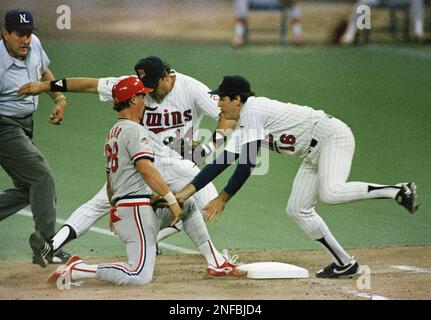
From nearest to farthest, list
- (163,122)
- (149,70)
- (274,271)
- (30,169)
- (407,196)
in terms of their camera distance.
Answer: (407,196), (274,271), (149,70), (30,169), (163,122)

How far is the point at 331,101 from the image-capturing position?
15.4 meters

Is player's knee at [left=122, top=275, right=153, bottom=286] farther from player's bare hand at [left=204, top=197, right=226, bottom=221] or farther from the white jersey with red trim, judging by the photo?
the white jersey with red trim

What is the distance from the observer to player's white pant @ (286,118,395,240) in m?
7.99

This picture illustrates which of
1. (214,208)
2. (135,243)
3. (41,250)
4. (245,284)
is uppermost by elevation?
(214,208)

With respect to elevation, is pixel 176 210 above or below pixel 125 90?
below

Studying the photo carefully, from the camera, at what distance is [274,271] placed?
819 centimetres

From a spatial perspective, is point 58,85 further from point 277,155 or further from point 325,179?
point 277,155

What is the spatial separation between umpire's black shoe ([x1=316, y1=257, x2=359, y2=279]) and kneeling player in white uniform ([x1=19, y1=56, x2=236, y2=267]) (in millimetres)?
1217

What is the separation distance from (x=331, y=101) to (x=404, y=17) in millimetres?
6199

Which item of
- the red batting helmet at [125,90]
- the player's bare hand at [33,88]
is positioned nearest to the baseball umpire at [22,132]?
the player's bare hand at [33,88]

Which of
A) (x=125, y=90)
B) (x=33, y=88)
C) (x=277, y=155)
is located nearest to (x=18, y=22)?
(x=33, y=88)

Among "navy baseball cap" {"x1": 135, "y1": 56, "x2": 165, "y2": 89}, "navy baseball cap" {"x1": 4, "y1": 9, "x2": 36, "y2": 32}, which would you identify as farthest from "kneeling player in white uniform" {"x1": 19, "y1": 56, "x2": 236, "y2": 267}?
"navy baseball cap" {"x1": 4, "y1": 9, "x2": 36, "y2": 32}

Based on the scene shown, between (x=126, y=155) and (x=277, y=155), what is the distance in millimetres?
5206

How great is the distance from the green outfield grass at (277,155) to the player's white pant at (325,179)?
1178 mm
